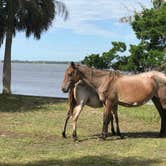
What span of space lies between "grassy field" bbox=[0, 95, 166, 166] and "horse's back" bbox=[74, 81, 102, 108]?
0.82 m

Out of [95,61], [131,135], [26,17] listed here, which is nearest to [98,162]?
[131,135]

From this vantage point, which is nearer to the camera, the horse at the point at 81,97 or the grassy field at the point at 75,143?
the grassy field at the point at 75,143

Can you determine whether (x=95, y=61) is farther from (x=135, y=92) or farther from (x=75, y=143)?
(x=75, y=143)

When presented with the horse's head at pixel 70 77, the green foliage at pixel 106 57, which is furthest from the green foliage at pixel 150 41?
the horse's head at pixel 70 77

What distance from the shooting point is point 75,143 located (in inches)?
412

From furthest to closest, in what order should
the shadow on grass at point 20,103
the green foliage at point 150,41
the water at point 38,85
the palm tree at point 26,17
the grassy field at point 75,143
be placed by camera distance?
the water at point 38,85 → the palm tree at point 26,17 → the shadow on grass at point 20,103 → the green foliage at point 150,41 → the grassy field at point 75,143

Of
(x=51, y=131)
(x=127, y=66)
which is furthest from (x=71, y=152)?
(x=127, y=66)

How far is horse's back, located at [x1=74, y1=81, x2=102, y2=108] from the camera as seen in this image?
1119 centimetres

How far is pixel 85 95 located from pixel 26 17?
11018 mm

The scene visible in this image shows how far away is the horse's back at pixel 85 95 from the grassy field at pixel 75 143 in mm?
824

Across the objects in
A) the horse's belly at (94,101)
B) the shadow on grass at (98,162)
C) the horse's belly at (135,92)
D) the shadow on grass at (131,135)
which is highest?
the horse's belly at (135,92)

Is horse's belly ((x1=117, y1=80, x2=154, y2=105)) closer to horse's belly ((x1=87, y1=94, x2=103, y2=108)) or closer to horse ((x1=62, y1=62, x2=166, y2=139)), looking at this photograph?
horse ((x1=62, y1=62, x2=166, y2=139))

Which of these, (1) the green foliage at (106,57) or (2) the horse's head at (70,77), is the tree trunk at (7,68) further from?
(2) the horse's head at (70,77)

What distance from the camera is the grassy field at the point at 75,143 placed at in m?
8.55
